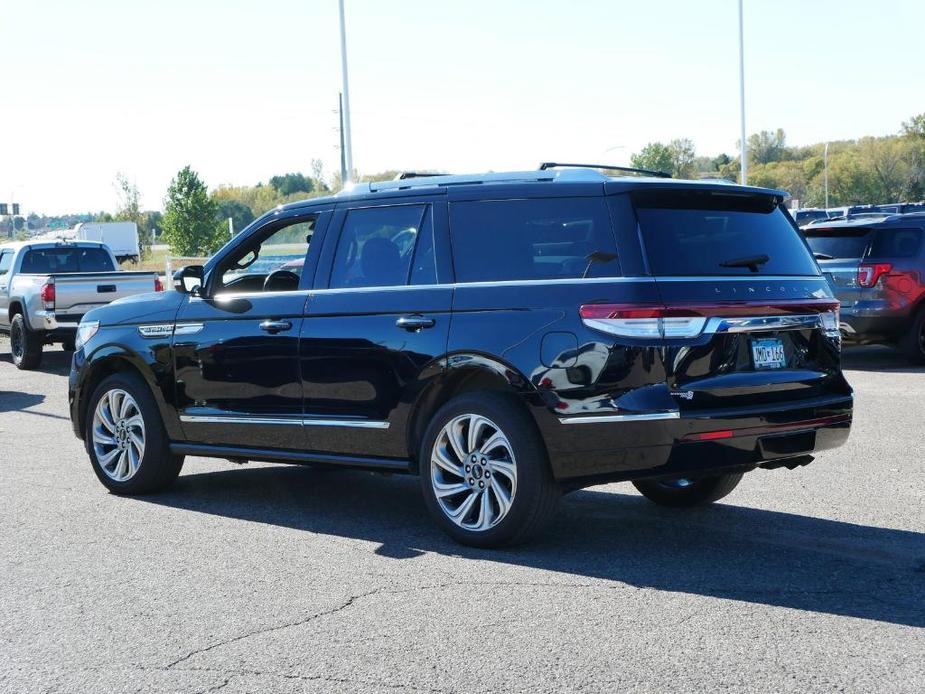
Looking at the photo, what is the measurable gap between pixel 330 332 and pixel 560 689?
→ 126 inches

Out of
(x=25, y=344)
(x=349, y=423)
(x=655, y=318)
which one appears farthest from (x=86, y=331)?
(x=25, y=344)

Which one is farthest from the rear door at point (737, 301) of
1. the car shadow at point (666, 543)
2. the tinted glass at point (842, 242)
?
the tinted glass at point (842, 242)

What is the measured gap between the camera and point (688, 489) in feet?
24.4

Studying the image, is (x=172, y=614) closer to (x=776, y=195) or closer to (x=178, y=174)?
(x=776, y=195)

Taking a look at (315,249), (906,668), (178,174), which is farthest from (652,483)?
(178,174)

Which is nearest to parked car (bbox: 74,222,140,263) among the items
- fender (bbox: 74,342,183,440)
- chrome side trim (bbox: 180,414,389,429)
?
fender (bbox: 74,342,183,440)

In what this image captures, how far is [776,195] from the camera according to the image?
6.70 metres

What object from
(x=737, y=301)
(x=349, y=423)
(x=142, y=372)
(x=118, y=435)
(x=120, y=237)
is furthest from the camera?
(x=120, y=237)

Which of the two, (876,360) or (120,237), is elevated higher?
(120,237)

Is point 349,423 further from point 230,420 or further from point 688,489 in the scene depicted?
point 688,489

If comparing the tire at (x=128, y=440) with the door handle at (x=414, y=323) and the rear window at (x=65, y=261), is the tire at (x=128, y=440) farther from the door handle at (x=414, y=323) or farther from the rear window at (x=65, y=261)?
the rear window at (x=65, y=261)

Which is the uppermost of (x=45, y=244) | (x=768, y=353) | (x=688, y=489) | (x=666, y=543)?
(x=45, y=244)

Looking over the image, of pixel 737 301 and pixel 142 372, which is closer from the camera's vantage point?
pixel 737 301

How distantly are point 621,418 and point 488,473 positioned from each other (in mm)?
836
